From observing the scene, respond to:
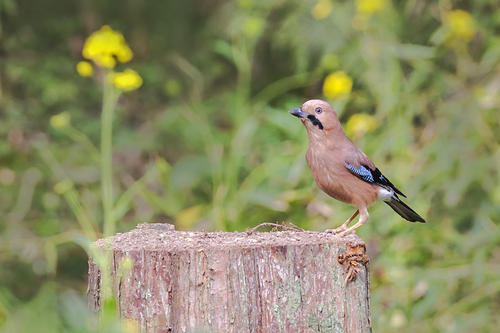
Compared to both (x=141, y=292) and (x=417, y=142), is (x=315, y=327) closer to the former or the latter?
Answer: (x=141, y=292)

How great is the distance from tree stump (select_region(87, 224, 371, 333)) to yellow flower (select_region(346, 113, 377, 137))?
2.90 meters

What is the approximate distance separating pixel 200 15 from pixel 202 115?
1764 mm

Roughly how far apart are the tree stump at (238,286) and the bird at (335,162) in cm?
83

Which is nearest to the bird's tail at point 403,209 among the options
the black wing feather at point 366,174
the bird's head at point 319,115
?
the black wing feather at point 366,174

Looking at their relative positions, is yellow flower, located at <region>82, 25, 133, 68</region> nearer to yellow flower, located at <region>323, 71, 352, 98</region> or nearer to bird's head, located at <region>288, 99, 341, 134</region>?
bird's head, located at <region>288, 99, 341, 134</region>

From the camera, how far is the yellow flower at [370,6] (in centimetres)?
632

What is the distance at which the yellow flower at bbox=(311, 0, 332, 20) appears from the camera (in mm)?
6693

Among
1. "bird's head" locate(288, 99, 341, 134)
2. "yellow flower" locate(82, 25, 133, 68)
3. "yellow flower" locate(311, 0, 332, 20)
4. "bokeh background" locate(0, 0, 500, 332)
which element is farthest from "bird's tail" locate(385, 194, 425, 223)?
"yellow flower" locate(311, 0, 332, 20)

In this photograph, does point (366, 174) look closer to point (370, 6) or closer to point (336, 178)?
point (336, 178)

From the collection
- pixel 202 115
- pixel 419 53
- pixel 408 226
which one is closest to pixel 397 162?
pixel 408 226

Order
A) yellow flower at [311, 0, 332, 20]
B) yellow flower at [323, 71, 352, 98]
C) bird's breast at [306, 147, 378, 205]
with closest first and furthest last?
bird's breast at [306, 147, 378, 205], yellow flower at [323, 71, 352, 98], yellow flower at [311, 0, 332, 20]

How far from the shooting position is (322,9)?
6738 millimetres

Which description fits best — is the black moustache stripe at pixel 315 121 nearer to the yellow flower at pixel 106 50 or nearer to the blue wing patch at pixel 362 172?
the blue wing patch at pixel 362 172

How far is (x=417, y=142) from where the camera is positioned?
669cm
